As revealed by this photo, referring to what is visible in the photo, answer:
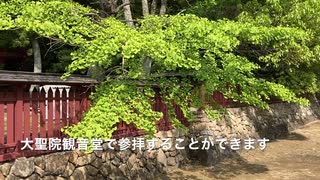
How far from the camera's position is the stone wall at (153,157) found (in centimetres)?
681

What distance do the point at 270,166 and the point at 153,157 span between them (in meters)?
4.17

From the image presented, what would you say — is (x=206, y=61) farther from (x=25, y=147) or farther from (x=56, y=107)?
(x=25, y=147)

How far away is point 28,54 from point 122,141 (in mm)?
13119

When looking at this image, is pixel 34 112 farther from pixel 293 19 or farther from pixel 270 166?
pixel 293 19

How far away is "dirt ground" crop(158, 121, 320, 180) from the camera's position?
1073cm

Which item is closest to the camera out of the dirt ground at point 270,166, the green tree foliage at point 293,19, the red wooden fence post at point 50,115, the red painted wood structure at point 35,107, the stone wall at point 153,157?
the red painted wood structure at point 35,107

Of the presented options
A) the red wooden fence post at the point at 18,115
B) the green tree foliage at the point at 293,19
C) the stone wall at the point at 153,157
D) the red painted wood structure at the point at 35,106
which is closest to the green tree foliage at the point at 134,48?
the red painted wood structure at the point at 35,106

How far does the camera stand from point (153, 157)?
408 inches

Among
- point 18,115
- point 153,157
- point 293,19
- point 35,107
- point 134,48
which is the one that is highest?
point 293,19

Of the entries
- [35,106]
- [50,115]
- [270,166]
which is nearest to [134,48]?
[35,106]

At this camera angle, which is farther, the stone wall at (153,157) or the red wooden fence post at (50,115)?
the red wooden fence post at (50,115)

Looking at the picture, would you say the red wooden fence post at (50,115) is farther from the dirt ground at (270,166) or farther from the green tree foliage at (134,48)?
the dirt ground at (270,166)

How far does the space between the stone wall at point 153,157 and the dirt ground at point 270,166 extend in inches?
18.5

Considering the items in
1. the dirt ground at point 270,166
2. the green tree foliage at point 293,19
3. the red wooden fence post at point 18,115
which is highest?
the green tree foliage at point 293,19
